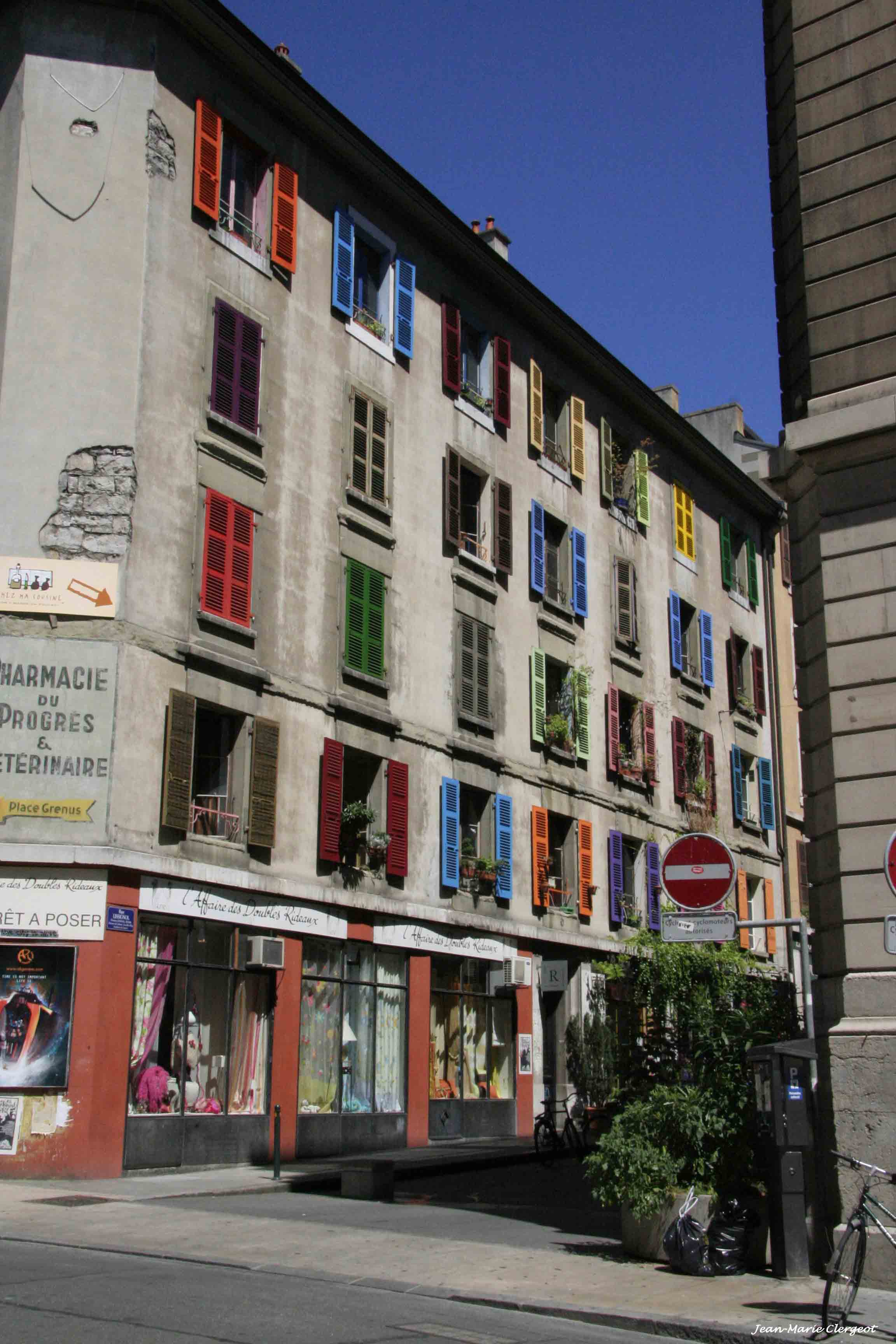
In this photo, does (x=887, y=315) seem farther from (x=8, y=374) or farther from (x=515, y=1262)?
(x=8, y=374)

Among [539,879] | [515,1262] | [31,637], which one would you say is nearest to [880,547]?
[515,1262]

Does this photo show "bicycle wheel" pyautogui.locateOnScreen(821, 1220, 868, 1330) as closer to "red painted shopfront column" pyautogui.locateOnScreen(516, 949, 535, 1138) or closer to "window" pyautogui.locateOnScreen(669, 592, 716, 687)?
"red painted shopfront column" pyautogui.locateOnScreen(516, 949, 535, 1138)

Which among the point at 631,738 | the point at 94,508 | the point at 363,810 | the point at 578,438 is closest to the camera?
the point at 94,508

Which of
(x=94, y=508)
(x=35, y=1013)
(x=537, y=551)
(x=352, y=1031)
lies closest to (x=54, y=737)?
(x=94, y=508)

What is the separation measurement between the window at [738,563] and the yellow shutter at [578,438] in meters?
7.73

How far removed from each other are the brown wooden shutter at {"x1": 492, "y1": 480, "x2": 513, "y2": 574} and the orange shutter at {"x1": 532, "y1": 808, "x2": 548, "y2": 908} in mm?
4638

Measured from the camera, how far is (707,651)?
36812 mm

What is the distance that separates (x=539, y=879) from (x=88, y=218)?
1420 centimetres

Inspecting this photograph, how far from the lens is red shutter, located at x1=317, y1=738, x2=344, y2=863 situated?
2291 cm

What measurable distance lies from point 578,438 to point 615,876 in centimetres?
925

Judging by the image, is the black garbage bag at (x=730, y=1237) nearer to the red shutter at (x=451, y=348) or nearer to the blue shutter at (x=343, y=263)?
the blue shutter at (x=343, y=263)

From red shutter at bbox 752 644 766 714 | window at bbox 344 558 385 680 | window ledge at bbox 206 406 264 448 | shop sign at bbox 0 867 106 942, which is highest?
red shutter at bbox 752 644 766 714

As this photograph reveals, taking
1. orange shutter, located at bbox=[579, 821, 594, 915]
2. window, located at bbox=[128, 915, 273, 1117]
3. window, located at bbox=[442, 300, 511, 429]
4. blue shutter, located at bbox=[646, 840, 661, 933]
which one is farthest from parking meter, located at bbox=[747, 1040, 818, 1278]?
blue shutter, located at bbox=[646, 840, 661, 933]

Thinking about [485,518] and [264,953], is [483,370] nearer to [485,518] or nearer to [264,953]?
[485,518]
